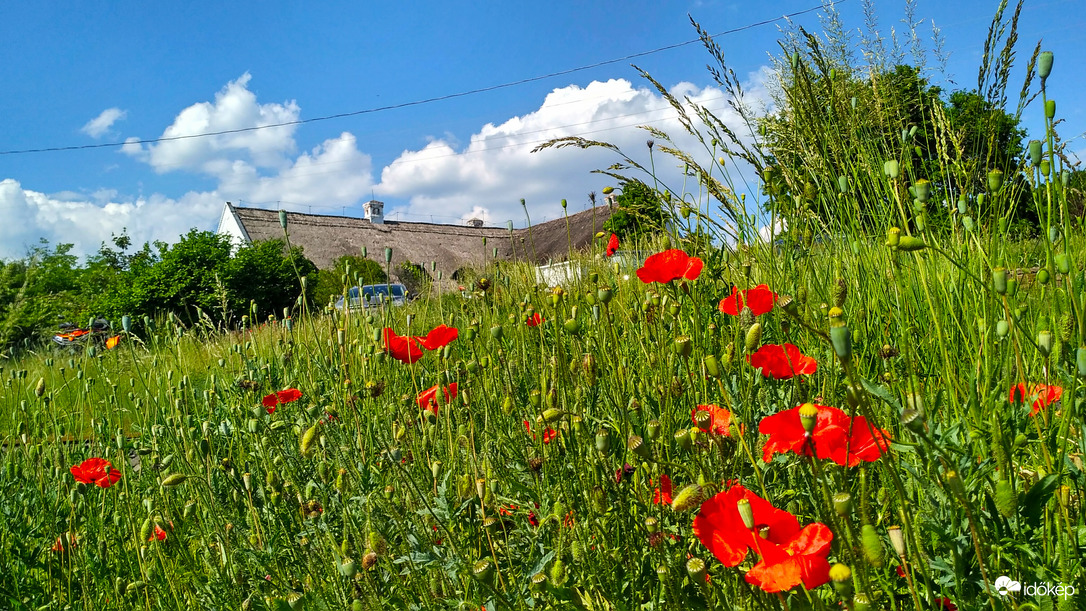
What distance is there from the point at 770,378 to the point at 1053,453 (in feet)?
1.69

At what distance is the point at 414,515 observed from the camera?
1150 millimetres

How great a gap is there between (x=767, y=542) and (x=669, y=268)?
0.88 meters

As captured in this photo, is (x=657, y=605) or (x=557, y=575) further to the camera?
(x=657, y=605)

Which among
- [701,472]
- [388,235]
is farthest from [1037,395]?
[388,235]

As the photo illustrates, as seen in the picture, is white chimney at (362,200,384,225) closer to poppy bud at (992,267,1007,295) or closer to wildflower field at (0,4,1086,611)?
wildflower field at (0,4,1086,611)

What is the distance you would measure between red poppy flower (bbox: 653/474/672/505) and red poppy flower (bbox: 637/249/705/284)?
523 millimetres

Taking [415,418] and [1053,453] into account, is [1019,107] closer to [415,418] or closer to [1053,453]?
[1053,453]

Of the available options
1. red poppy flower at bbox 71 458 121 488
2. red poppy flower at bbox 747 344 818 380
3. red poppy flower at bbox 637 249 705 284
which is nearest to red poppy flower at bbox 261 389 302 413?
red poppy flower at bbox 71 458 121 488

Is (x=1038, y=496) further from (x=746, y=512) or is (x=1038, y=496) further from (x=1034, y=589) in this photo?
(x=746, y=512)

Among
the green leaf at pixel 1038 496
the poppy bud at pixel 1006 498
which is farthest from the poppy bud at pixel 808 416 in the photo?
the green leaf at pixel 1038 496

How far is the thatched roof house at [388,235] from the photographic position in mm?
31475

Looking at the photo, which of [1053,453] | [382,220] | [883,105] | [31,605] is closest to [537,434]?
[1053,453]

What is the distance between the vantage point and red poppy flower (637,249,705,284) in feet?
4.94

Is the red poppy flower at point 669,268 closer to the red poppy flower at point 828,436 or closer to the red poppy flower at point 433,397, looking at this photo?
the red poppy flower at point 433,397
